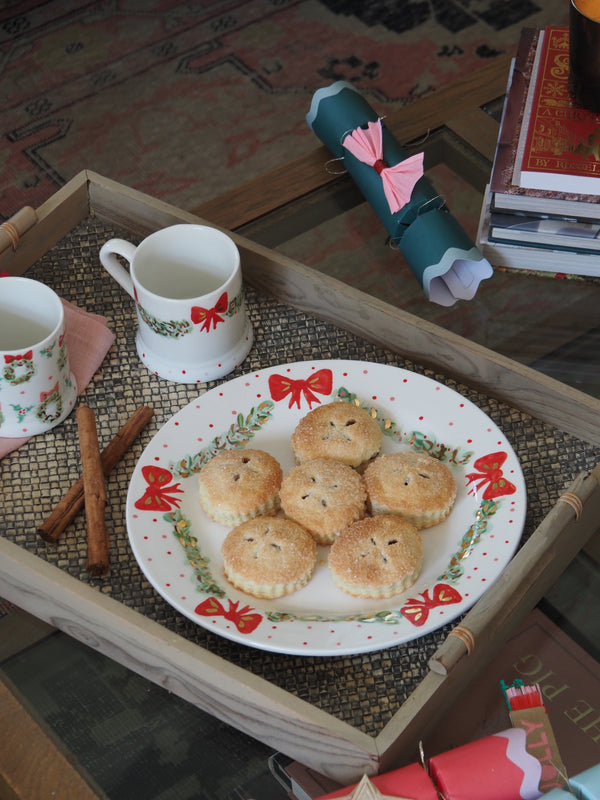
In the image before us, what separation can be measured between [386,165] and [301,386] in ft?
0.92

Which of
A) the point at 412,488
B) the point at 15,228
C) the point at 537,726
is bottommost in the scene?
the point at 537,726

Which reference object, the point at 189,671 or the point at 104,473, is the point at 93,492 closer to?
the point at 104,473

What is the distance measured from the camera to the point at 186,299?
0.93 metres

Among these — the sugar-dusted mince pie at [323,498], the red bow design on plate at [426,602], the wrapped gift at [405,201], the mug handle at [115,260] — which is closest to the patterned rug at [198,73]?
the wrapped gift at [405,201]

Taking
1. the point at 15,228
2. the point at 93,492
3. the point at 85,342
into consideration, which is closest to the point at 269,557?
the point at 93,492

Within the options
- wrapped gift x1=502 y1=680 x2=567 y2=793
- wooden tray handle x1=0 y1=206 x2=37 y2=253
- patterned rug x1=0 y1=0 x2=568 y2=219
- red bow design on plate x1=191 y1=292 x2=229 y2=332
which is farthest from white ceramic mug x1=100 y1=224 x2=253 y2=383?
patterned rug x1=0 y1=0 x2=568 y2=219

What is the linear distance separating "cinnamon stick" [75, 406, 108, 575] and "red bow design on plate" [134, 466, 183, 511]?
4 centimetres

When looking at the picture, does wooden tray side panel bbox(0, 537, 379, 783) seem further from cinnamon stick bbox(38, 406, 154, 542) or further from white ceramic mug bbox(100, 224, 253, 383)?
white ceramic mug bbox(100, 224, 253, 383)

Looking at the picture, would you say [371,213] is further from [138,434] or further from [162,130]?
[162,130]

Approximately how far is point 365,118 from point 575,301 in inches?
11.9

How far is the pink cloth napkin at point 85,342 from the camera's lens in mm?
989

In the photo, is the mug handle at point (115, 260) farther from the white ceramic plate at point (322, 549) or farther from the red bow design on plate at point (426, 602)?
the red bow design on plate at point (426, 602)

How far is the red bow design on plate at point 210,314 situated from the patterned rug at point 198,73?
0.86m

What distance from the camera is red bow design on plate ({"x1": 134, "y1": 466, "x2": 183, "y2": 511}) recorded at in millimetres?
862
